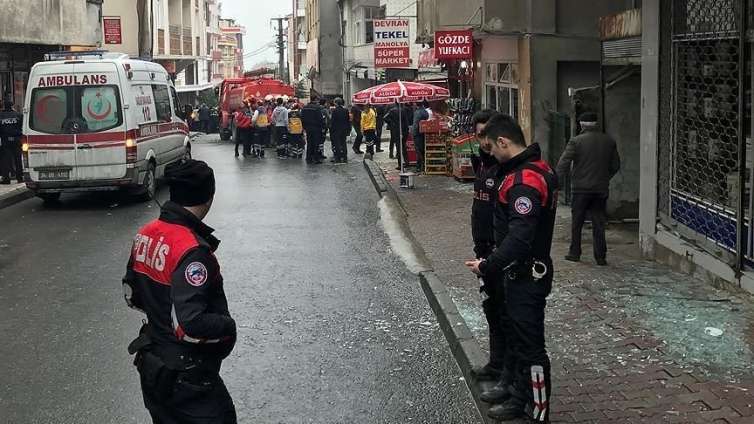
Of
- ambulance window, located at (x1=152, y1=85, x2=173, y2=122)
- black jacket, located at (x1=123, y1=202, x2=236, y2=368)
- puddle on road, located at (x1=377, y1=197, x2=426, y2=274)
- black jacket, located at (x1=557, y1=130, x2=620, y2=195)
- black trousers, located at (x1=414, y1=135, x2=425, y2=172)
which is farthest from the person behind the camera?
black trousers, located at (x1=414, y1=135, x2=425, y2=172)

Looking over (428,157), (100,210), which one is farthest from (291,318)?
(428,157)

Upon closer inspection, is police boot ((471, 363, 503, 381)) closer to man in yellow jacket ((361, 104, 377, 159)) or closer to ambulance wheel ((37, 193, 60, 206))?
ambulance wheel ((37, 193, 60, 206))

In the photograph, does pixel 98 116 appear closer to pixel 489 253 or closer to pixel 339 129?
pixel 339 129

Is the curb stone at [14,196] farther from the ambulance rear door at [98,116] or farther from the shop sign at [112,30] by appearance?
the shop sign at [112,30]

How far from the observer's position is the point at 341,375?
6.65 m

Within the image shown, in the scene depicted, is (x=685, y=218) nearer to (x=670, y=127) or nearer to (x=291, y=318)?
(x=670, y=127)

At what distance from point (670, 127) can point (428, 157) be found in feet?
33.6

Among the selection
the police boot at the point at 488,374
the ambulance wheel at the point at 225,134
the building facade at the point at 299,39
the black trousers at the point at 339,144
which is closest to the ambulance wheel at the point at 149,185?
the black trousers at the point at 339,144

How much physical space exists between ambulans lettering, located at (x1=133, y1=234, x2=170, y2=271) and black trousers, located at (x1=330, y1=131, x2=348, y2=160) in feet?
65.3

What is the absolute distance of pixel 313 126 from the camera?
2330cm

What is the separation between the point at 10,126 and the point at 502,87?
10.1 metres

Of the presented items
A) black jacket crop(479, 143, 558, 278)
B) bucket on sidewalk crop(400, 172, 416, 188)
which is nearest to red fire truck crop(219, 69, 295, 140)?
bucket on sidewalk crop(400, 172, 416, 188)

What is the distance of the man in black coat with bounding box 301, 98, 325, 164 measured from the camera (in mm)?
23141

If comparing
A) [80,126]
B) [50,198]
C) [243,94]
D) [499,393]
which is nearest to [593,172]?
[499,393]
